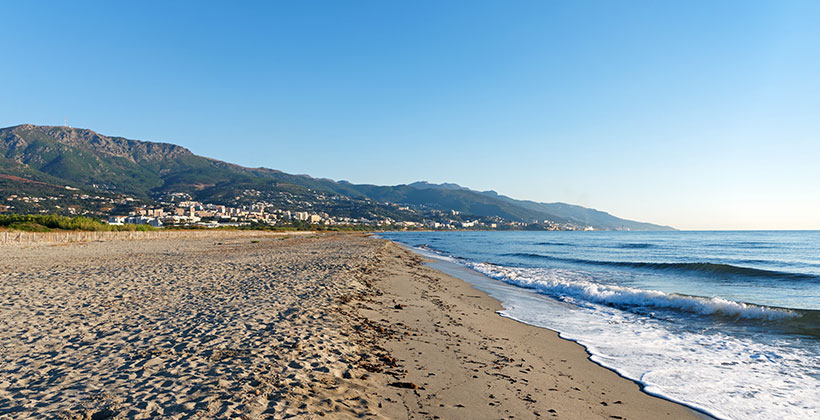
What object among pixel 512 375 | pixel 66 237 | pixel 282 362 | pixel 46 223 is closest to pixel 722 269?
pixel 512 375

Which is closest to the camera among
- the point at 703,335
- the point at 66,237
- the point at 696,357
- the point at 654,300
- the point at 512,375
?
the point at 512,375

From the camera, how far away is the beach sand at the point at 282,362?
4.30 metres

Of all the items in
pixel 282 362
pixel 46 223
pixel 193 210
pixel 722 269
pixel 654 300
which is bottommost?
pixel 193 210

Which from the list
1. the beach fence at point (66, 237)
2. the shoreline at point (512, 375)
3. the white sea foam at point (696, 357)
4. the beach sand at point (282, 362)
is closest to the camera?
the beach sand at point (282, 362)

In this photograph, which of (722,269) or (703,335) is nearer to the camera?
(703,335)

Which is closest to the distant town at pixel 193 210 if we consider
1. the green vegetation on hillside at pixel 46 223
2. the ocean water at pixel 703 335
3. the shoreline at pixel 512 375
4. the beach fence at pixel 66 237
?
the green vegetation on hillside at pixel 46 223

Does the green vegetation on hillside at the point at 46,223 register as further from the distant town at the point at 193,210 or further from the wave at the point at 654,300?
the wave at the point at 654,300

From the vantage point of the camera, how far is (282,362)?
17.9 ft

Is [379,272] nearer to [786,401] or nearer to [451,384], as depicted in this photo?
[451,384]

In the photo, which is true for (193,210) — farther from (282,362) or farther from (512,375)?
(512,375)

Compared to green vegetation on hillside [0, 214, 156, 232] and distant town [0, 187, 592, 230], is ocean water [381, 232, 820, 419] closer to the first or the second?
green vegetation on hillside [0, 214, 156, 232]

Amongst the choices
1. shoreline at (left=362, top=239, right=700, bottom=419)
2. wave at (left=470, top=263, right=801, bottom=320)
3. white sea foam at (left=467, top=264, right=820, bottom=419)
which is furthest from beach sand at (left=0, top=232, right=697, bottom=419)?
wave at (left=470, top=263, right=801, bottom=320)

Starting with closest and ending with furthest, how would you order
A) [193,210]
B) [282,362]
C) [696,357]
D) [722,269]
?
1. [282,362]
2. [696,357]
3. [722,269]
4. [193,210]

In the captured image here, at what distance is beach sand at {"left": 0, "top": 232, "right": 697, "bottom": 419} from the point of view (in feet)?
14.1
